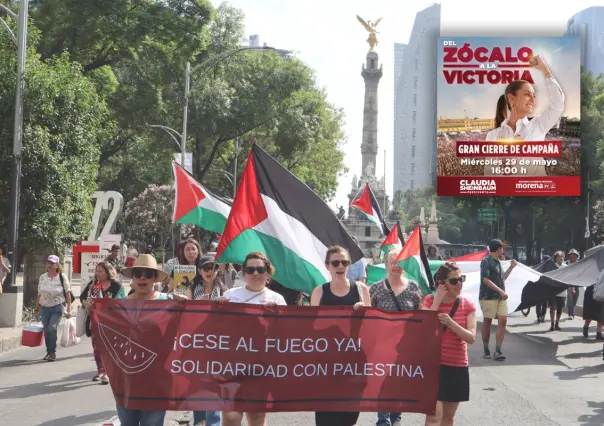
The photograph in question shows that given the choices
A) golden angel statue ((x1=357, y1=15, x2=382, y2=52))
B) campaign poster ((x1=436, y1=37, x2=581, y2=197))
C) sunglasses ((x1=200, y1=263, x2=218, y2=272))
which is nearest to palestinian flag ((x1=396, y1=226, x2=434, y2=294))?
sunglasses ((x1=200, y1=263, x2=218, y2=272))

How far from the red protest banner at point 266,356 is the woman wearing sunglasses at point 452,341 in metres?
0.10

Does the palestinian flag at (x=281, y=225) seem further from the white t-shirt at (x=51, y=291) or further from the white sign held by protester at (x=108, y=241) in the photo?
the white sign held by protester at (x=108, y=241)

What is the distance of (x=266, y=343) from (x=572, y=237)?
196 feet

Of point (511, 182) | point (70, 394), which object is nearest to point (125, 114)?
point (511, 182)

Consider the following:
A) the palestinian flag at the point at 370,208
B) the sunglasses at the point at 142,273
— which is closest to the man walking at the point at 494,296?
the palestinian flag at the point at 370,208

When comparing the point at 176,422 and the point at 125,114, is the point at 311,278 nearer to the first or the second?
the point at 176,422

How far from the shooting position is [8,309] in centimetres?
1742

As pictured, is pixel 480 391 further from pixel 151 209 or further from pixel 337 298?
pixel 151 209

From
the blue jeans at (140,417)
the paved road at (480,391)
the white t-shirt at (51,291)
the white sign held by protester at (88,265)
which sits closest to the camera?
the blue jeans at (140,417)

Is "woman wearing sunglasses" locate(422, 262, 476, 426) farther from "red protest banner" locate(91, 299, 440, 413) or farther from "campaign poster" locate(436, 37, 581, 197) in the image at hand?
"campaign poster" locate(436, 37, 581, 197)

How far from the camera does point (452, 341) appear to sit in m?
6.83

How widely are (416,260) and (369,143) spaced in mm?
79130

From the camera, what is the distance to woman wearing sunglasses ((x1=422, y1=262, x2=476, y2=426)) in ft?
22.2

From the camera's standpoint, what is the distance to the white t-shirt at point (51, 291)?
520 inches
